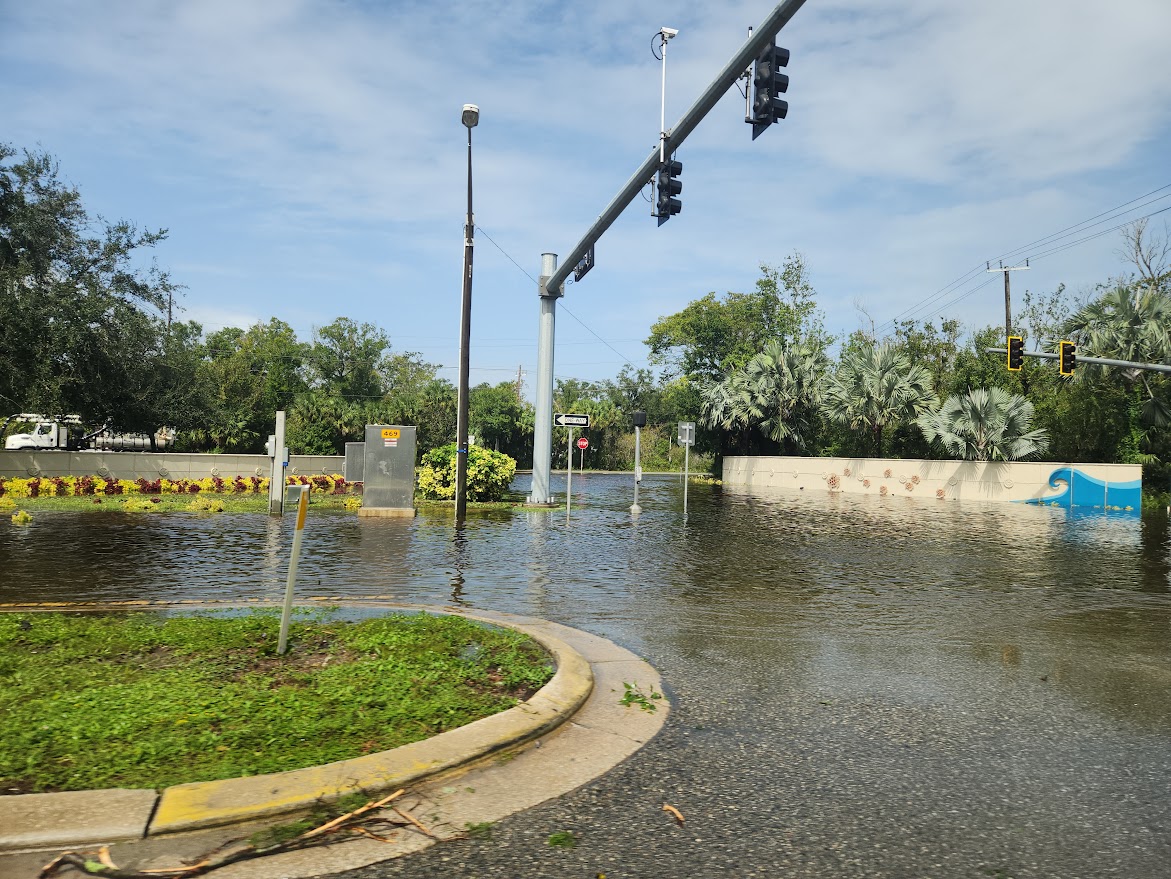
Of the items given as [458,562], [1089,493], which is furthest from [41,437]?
[1089,493]

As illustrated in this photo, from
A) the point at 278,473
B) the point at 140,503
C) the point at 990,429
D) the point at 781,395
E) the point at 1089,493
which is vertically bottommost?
the point at 140,503

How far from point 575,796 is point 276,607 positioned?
5.25 metres

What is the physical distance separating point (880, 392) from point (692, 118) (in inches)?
1150

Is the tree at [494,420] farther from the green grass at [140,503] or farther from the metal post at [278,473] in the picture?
the metal post at [278,473]

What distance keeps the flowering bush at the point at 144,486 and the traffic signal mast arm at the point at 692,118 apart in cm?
871

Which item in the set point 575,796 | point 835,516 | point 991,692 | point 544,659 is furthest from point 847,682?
point 835,516

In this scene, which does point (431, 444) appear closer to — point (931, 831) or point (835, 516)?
point (835, 516)

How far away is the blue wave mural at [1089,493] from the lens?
31469mm

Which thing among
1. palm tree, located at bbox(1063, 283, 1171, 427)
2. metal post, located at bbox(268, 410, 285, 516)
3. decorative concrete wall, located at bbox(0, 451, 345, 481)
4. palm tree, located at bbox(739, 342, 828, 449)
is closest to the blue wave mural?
palm tree, located at bbox(1063, 283, 1171, 427)

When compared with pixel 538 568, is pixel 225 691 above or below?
above

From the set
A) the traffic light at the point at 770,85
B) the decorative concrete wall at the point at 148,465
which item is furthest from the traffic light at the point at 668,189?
the decorative concrete wall at the point at 148,465

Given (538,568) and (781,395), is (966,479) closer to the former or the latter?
(781,395)

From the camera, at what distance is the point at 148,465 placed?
2623 centimetres

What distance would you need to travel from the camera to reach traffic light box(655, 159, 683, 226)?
575 inches
